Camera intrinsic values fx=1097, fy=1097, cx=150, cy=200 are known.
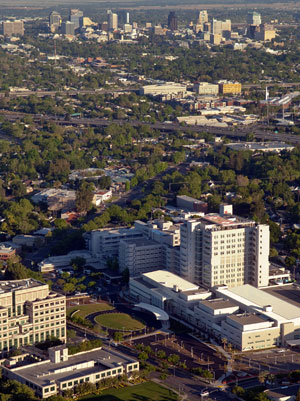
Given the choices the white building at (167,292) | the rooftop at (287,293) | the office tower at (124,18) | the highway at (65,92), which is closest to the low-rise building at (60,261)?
the white building at (167,292)

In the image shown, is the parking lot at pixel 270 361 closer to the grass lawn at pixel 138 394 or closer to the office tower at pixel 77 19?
the grass lawn at pixel 138 394

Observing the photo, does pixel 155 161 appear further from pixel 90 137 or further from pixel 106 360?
pixel 106 360

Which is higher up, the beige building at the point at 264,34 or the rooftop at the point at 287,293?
the beige building at the point at 264,34

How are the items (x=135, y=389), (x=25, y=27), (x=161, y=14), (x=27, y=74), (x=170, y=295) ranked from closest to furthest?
1. (x=135, y=389)
2. (x=170, y=295)
3. (x=27, y=74)
4. (x=25, y=27)
5. (x=161, y=14)

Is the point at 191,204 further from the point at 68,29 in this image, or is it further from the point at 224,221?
the point at 68,29

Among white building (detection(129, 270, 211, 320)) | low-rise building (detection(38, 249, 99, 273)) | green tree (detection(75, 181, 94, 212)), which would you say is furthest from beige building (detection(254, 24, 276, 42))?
white building (detection(129, 270, 211, 320))

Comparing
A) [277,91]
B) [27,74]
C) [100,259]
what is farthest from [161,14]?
[100,259]

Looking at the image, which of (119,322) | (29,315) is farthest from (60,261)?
(29,315)
